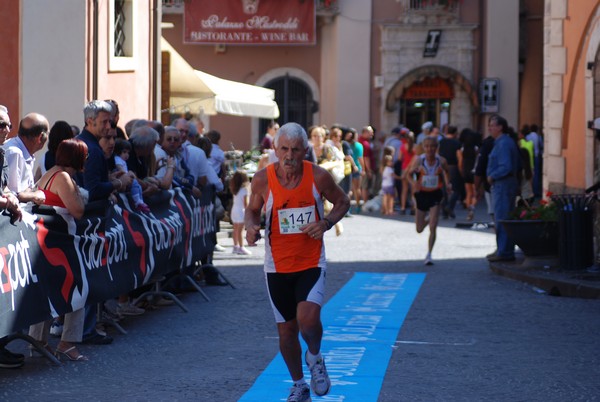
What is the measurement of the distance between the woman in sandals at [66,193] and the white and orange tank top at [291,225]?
217cm

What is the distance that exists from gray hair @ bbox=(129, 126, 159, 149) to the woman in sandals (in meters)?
2.96

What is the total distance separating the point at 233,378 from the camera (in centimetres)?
933

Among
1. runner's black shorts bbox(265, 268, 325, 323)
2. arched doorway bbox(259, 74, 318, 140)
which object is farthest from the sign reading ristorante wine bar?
runner's black shorts bbox(265, 268, 325, 323)

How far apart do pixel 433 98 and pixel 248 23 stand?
19.8 ft

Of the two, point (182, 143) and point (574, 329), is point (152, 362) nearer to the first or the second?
point (574, 329)

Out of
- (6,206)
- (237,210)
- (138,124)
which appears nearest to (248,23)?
(237,210)

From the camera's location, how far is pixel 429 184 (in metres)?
18.4

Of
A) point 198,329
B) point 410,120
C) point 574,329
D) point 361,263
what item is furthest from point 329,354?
point 410,120

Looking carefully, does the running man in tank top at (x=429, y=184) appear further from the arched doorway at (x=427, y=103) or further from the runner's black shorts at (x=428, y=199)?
the arched doorway at (x=427, y=103)

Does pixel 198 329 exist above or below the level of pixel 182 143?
below

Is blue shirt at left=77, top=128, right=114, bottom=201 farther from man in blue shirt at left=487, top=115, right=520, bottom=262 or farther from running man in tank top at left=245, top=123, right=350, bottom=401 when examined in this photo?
man in blue shirt at left=487, top=115, right=520, bottom=262

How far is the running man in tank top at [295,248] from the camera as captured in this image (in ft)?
27.3

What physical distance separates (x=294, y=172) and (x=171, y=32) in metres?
34.5

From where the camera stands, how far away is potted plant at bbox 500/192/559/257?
16859mm
